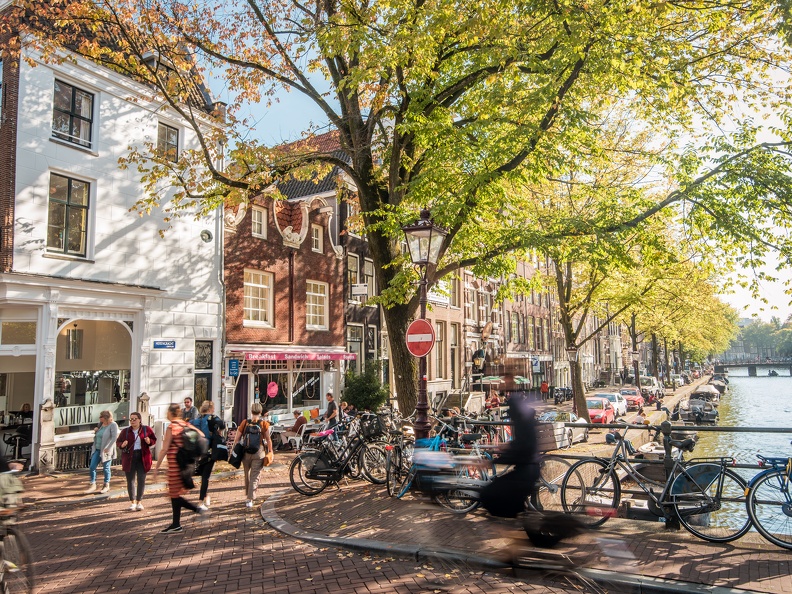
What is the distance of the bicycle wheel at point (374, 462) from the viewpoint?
34.9 feet

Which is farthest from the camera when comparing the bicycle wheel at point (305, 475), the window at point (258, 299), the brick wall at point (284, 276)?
the window at point (258, 299)

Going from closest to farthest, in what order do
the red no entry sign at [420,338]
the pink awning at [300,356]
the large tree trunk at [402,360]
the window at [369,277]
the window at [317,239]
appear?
the red no entry sign at [420,338]
the large tree trunk at [402,360]
the pink awning at [300,356]
the window at [317,239]
the window at [369,277]

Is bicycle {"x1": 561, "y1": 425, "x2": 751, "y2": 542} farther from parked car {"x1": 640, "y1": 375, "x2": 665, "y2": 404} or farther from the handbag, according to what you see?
parked car {"x1": 640, "y1": 375, "x2": 665, "y2": 404}

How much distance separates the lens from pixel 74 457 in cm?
1404

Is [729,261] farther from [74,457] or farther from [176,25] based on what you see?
[74,457]

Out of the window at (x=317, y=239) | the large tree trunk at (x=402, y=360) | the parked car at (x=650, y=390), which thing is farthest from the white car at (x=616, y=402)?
the large tree trunk at (x=402, y=360)

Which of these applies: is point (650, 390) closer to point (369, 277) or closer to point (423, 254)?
point (369, 277)

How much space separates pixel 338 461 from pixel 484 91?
769cm

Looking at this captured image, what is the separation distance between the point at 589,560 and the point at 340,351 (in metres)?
19.0

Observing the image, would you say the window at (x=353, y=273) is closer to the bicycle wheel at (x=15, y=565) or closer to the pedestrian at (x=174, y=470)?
the pedestrian at (x=174, y=470)

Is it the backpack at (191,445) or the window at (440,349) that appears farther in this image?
the window at (440,349)

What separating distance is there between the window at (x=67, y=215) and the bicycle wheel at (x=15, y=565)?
407 inches

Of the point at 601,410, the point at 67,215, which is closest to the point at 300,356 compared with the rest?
the point at 67,215

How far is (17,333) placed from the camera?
45.1ft
